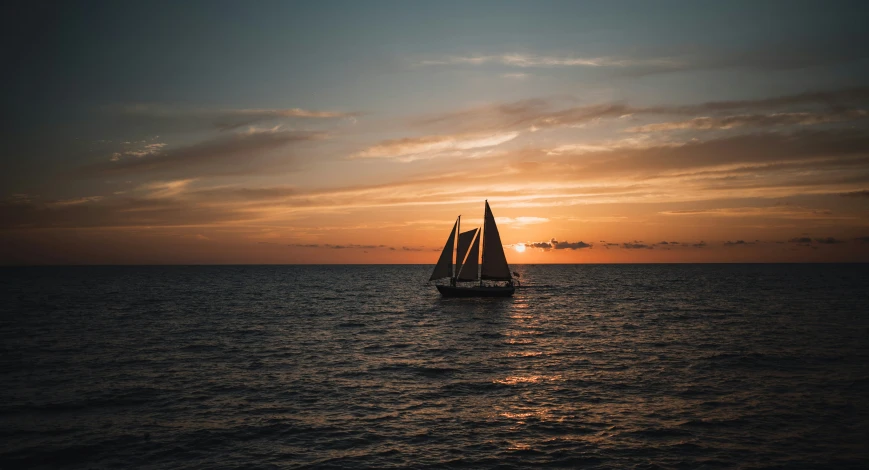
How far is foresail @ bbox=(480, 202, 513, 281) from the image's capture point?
83.4 metres

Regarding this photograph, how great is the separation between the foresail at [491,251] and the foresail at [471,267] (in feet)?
4.88

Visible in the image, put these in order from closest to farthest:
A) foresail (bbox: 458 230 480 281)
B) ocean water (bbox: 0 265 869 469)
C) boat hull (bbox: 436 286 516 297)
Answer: ocean water (bbox: 0 265 869 469)
foresail (bbox: 458 230 480 281)
boat hull (bbox: 436 286 516 297)

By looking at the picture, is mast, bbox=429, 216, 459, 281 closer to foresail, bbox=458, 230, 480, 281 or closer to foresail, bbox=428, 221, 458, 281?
foresail, bbox=428, 221, 458, 281

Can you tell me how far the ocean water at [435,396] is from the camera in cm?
2081

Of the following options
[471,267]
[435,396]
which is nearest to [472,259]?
[471,267]

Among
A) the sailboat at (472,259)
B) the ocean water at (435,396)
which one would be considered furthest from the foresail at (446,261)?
the ocean water at (435,396)

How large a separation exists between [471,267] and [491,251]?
16.0 ft

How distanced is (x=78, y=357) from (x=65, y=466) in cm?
2490

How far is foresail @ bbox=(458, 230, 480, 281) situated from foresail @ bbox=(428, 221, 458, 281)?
1997 millimetres

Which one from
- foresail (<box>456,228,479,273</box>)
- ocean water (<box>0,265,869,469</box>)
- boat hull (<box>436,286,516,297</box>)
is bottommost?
ocean water (<box>0,265,869,469</box>)

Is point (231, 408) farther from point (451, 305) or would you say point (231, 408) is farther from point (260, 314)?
point (451, 305)

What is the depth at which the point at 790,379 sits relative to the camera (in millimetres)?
32781

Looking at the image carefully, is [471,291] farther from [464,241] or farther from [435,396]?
[435,396]

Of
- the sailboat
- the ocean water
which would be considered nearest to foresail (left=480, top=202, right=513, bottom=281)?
the sailboat
